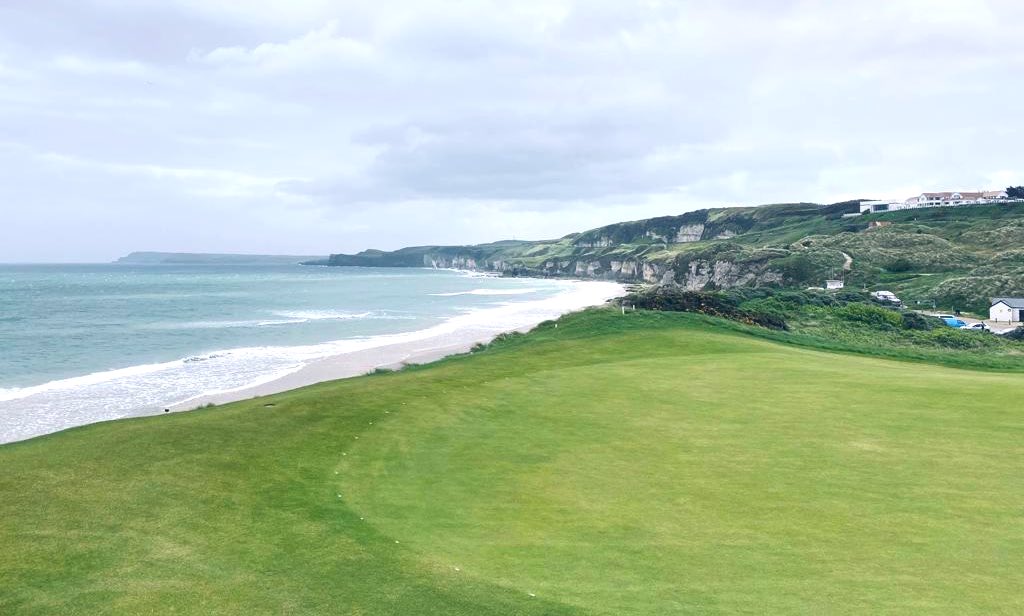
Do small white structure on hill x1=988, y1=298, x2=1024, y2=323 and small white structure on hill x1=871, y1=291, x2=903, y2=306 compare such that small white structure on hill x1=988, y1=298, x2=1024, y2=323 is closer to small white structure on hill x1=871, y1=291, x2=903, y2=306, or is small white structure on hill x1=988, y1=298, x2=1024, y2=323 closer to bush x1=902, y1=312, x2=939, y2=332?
small white structure on hill x1=871, y1=291, x2=903, y2=306

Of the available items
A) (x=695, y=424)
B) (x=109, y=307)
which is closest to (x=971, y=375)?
(x=695, y=424)

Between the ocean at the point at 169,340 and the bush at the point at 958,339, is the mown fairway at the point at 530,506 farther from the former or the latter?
the bush at the point at 958,339

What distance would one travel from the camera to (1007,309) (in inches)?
2422

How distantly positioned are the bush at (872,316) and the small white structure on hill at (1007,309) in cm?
1702

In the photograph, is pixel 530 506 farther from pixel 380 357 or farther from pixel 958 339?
pixel 958 339

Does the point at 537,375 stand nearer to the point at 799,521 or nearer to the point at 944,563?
the point at 799,521

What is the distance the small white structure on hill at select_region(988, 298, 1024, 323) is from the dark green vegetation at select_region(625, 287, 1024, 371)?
506 inches

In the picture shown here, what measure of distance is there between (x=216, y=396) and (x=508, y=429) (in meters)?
19.2

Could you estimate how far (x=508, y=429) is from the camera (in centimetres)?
1867

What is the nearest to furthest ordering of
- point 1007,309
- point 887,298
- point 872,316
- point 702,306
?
point 702,306 → point 872,316 → point 1007,309 → point 887,298

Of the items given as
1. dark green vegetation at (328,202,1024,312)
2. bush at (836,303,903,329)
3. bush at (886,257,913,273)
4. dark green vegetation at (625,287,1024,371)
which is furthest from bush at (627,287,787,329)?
bush at (886,257,913,273)

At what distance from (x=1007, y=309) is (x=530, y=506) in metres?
66.4

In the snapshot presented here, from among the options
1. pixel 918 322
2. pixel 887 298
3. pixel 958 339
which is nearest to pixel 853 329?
pixel 918 322

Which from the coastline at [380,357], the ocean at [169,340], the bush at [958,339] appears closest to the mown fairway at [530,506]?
the coastline at [380,357]
